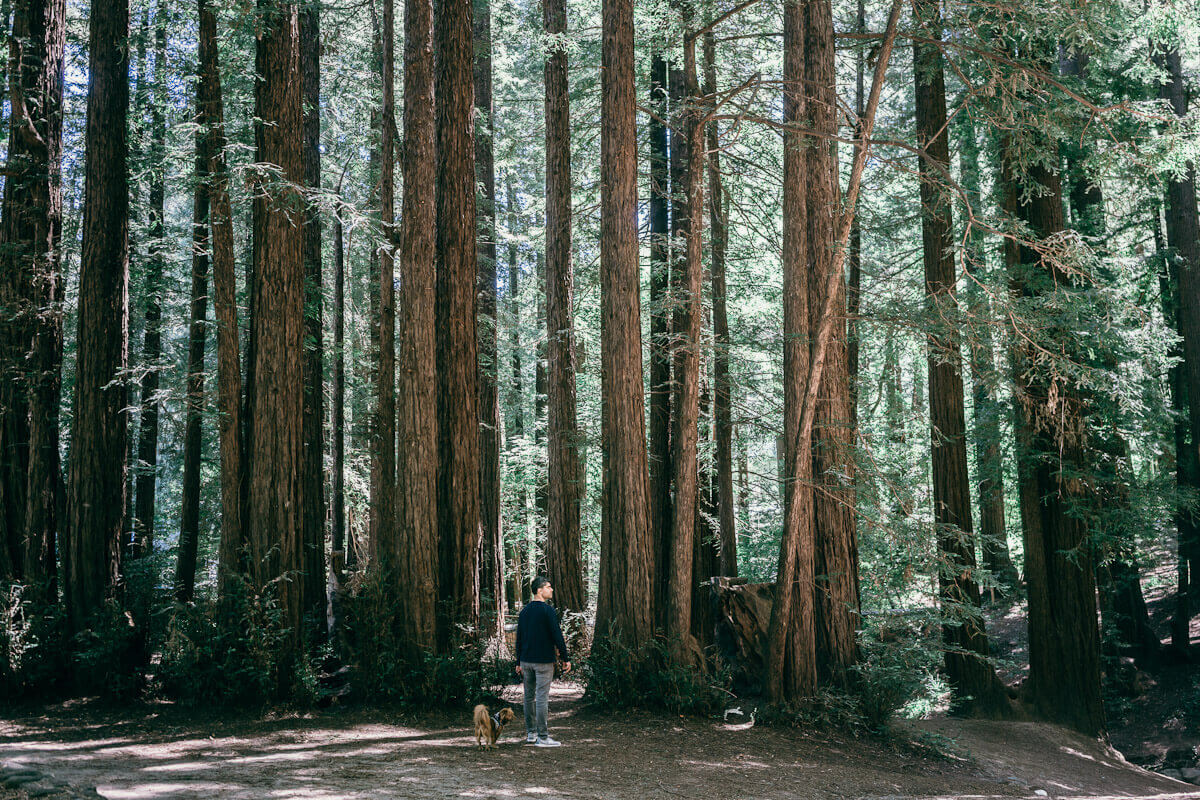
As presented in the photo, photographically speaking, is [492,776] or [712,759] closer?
[492,776]

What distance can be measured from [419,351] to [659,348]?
150 inches

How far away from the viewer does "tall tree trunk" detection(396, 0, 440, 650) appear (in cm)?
1062

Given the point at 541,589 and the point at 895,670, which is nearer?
the point at 541,589

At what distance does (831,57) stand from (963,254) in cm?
337

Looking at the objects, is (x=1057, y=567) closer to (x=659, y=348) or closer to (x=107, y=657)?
A: (x=659, y=348)

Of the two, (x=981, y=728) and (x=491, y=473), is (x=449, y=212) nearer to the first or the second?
(x=491, y=473)

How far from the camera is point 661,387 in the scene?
567 inches

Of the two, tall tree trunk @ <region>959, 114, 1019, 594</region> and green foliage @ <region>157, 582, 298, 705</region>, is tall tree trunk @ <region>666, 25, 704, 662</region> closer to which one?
tall tree trunk @ <region>959, 114, 1019, 594</region>

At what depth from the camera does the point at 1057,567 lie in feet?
43.4

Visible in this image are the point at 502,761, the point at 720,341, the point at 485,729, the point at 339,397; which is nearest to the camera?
the point at 502,761

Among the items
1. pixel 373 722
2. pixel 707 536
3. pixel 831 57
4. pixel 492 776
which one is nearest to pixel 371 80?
pixel 831 57

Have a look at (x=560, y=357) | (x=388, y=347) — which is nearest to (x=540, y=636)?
(x=388, y=347)

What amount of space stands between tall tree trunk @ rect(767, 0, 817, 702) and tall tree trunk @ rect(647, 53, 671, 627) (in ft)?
5.98

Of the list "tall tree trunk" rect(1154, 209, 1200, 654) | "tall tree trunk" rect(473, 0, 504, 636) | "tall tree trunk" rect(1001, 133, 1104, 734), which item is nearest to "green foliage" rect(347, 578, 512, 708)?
"tall tree trunk" rect(473, 0, 504, 636)
